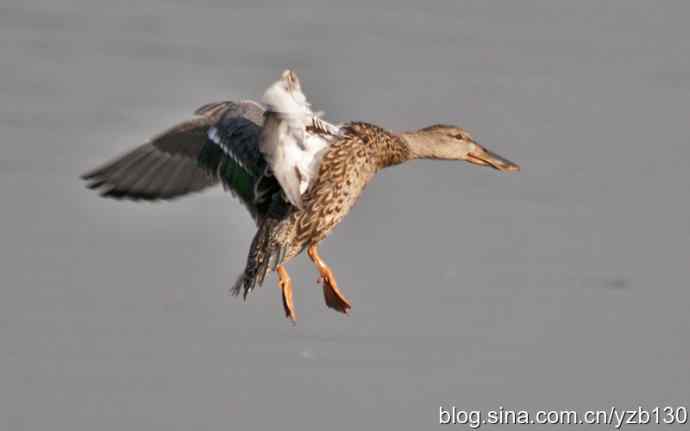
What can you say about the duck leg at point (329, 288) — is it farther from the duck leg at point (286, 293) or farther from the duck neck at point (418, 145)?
the duck neck at point (418, 145)

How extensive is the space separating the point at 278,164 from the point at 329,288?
3.93 feet

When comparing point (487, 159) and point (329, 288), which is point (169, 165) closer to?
point (329, 288)

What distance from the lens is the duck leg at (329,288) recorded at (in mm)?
9297

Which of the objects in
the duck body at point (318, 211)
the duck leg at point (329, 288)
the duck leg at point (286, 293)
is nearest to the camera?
the duck body at point (318, 211)

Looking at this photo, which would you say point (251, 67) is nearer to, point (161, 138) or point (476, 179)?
point (476, 179)

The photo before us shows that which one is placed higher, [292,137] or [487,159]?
[292,137]

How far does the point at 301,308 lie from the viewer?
9.91m

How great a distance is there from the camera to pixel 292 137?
8.31 metres

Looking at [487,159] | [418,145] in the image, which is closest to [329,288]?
[418,145]

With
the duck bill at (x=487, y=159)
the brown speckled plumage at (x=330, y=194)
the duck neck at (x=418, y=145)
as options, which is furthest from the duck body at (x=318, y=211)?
the duck bill at (x=487, y=159)

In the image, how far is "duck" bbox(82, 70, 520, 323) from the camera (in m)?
8.37

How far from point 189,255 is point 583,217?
2.60 m

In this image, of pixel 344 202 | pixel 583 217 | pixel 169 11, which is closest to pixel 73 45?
pixel 169 11

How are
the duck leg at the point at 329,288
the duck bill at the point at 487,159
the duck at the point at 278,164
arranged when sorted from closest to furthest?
the duck at the point at 278,164
the duck leg at the point at 329,288
the duck bill at the point at 487,159
